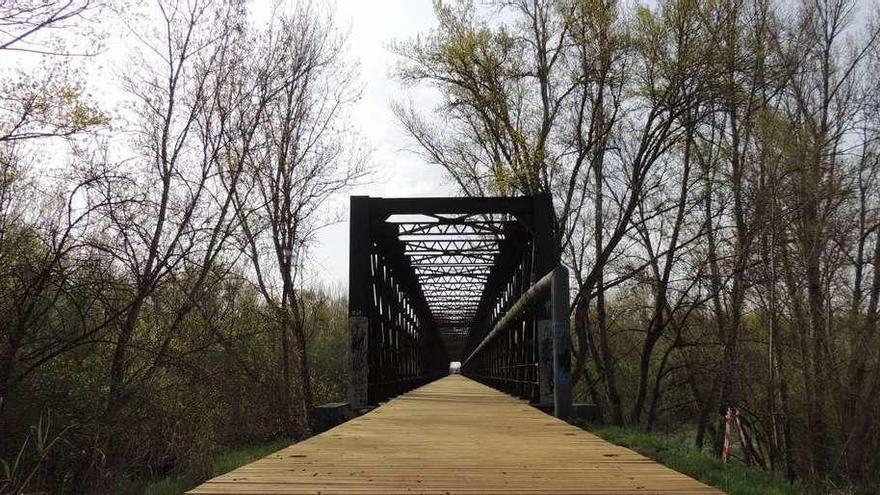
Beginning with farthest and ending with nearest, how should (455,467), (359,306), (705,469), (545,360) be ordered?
1. (359,306)
2. (705,469)
3. (545,360)
4. (455,467)

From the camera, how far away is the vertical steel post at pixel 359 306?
31.1ft

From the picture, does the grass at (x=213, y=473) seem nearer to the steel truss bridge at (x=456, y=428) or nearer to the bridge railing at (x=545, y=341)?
the steel truss bridge at (x=456, y=428)

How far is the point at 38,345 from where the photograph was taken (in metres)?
9.27

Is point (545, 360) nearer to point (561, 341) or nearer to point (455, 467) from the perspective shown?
point (561, 341)

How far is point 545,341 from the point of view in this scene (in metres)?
8.71

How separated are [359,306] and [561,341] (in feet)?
12.3

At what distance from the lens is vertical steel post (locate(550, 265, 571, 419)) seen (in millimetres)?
6684

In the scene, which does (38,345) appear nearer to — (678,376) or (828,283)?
(828,283)

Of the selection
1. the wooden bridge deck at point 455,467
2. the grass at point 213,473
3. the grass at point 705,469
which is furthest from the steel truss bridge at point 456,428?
the grass at point 213,473

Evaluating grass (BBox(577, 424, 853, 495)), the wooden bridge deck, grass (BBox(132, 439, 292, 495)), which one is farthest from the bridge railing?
grass (BBox(132, 439, 292, 495))

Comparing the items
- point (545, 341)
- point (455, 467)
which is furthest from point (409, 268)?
point (455, 467)

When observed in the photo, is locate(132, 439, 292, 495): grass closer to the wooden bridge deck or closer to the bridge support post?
the bridge support post

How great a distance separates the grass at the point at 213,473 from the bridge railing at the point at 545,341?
20.3ft

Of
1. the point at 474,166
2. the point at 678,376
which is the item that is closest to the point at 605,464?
the point at 474,166
